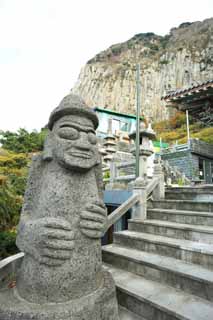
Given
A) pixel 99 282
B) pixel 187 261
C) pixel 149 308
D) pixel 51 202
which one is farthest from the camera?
pixel 187 261

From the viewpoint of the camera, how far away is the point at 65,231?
157 centimetres

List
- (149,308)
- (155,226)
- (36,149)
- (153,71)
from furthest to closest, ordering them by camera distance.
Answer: (153,71), (36,149), (155,226), (149,308)

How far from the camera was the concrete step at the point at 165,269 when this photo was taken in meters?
2.07

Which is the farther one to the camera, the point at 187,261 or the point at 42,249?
the point at 187,261

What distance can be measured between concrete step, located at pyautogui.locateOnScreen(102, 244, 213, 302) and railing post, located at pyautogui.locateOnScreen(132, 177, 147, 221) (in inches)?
35.2

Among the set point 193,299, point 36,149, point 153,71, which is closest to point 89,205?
point 193,299

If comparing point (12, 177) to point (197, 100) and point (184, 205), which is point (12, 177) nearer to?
point (184, 205)

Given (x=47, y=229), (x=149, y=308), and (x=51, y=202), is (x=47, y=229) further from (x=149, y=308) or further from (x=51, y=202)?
(x=149, y=308)

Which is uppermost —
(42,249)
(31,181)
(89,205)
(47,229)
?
(31,181)

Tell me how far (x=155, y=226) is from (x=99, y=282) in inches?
73.3

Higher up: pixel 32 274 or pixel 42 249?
pixel 42 249

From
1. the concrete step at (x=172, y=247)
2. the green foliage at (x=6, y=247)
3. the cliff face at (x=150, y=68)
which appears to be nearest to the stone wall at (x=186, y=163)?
the concrete step at (x=172, y=247)

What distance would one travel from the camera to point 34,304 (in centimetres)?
151

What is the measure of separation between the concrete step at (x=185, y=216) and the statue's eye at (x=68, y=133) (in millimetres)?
2635
